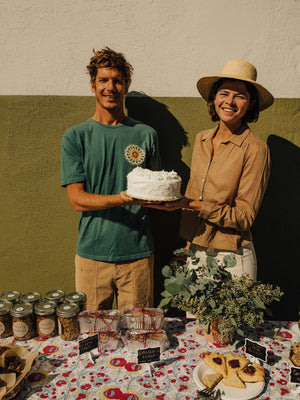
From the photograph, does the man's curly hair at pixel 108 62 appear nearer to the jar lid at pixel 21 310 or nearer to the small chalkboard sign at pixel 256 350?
the jar lid at pixel 21 310

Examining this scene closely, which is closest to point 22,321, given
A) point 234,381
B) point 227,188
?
point 234,381

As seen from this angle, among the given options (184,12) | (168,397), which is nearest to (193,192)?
(168,397)

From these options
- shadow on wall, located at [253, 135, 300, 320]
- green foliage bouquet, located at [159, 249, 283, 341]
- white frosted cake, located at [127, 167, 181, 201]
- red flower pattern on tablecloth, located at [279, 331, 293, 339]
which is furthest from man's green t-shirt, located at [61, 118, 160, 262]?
shadow on wall, located at [253, 135, 300, 320]

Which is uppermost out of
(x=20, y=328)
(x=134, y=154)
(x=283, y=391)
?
(x=134, y=154)

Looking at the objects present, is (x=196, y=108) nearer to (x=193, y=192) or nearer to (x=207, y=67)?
(x=207, y=67)

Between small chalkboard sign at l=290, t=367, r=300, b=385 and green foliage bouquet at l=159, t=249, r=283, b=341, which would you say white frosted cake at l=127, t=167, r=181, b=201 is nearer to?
green foliage bouquet at l=159, t=249, r=283, b=341

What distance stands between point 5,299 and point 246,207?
1557 millimetres

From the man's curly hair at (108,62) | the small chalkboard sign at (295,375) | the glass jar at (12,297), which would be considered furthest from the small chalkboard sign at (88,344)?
the man's curly hair at (108,62)

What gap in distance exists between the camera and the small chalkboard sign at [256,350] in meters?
1.55

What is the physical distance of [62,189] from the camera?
296 cm

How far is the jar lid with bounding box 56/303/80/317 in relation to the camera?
5.45 feet

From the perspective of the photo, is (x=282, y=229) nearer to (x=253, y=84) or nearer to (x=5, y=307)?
(x=253, y=84)

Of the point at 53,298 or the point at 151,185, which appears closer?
the point at 53,298

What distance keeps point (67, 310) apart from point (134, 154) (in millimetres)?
1142
